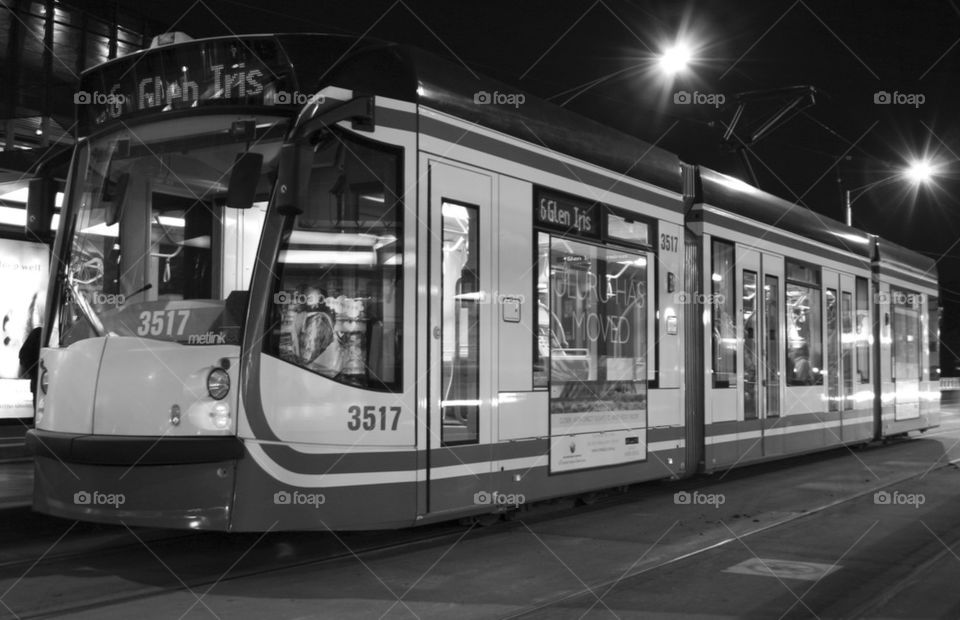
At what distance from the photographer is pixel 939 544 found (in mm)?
8578

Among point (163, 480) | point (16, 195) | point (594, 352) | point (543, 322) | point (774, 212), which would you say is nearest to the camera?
point (163, 480)

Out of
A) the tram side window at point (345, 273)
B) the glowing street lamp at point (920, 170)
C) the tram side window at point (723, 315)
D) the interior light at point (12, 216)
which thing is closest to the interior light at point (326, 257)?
the tram side window at point (345, 273)

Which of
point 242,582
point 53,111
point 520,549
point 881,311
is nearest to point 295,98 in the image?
point 242,582

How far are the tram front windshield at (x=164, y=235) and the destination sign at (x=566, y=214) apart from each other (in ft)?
8.44

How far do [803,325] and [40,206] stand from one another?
9.85 meters

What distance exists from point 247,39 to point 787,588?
17.0ft

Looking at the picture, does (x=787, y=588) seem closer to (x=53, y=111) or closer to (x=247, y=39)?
(x=247, y=39)

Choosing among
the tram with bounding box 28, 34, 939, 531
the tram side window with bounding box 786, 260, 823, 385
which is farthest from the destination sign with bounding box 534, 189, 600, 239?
the tram side window with bounding box 786, 260, 823, 385

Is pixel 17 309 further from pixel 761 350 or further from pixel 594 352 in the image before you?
pixel 761 350

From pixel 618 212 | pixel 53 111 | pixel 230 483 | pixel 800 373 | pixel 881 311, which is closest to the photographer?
pixel 230 483

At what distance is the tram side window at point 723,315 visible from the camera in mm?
11477

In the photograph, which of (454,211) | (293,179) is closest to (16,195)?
(454,211)

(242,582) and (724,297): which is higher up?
(724,297)

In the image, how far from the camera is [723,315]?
11703 millimetres
